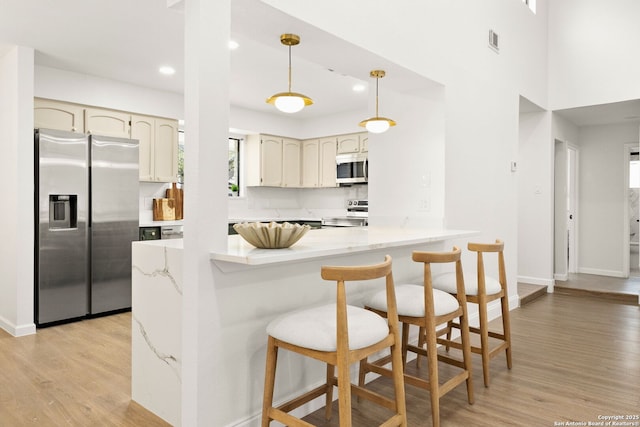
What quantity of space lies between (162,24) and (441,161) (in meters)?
2.42

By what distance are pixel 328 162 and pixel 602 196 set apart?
4.03 m

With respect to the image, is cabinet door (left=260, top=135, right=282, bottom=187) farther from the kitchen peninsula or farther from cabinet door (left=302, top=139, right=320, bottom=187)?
the kitchen peninsula

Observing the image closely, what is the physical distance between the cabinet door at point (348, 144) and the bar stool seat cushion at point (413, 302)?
422 cm

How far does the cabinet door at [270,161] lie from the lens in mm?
6641

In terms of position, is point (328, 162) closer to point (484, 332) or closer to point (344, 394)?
point (484, 332)

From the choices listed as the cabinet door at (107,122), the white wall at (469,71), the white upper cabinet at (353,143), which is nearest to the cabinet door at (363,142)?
the white upper cabinet at (353,143)

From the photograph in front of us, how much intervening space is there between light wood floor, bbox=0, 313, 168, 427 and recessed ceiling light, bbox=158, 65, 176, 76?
2.55 metres

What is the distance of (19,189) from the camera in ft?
12.6

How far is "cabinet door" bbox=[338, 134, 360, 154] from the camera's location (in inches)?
256

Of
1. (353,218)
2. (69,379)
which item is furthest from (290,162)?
(69,379)

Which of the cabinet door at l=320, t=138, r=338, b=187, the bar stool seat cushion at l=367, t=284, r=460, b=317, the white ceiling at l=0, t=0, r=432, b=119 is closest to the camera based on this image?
the bar stool seat cushion at l=367, t=284, r=460, b=317

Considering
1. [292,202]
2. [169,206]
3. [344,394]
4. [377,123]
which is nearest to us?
[344,394]

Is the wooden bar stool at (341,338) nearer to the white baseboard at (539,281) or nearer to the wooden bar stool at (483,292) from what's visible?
the wooden bar stool at (483,292)

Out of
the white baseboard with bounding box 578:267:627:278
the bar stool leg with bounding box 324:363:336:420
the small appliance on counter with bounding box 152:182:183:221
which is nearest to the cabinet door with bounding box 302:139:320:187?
the small appliance on counter with bounding box 152:182:183:221
